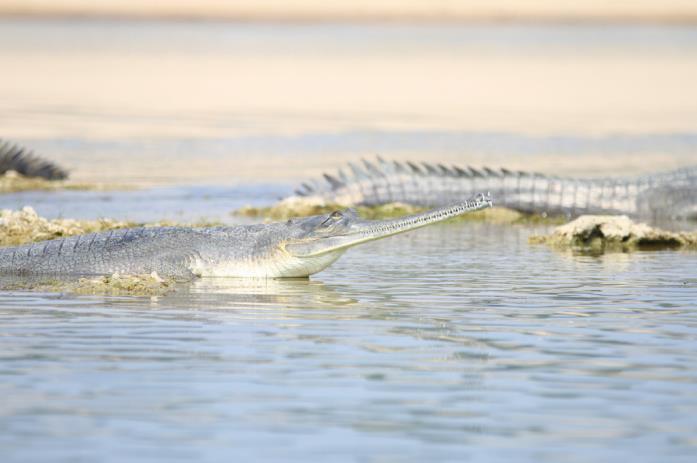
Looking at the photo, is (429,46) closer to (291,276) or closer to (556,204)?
(556,204)

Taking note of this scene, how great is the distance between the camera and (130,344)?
7027mm

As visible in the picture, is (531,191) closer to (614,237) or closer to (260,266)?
(614,237)

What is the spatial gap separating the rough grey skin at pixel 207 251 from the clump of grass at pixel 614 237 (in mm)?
3091

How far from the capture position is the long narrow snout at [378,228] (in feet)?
29.7

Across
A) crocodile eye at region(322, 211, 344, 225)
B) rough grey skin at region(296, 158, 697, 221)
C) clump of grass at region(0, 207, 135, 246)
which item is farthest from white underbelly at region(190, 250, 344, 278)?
rough grey skin at region(296, 158, 697, 221)

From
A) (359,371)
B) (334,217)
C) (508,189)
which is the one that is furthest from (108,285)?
(508,189)

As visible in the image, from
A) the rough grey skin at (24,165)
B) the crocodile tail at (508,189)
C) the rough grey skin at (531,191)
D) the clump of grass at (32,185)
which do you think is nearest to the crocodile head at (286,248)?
the crocodile tail at (508,189)

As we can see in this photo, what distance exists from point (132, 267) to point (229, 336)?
9.33 feet

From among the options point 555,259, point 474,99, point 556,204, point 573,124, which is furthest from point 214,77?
point 555,259

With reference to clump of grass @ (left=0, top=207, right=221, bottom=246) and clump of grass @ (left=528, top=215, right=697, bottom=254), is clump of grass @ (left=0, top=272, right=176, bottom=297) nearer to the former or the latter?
clump of grass @ (left=0, top=207, right=221, bottom=246)

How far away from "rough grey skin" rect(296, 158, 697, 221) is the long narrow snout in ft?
19.7

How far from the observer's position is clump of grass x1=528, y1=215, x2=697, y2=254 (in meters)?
12.2

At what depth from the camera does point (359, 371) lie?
20.9ft

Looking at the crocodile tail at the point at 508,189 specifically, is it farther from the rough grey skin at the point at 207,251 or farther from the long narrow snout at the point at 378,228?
the long narrow snout at the point at 378,228
